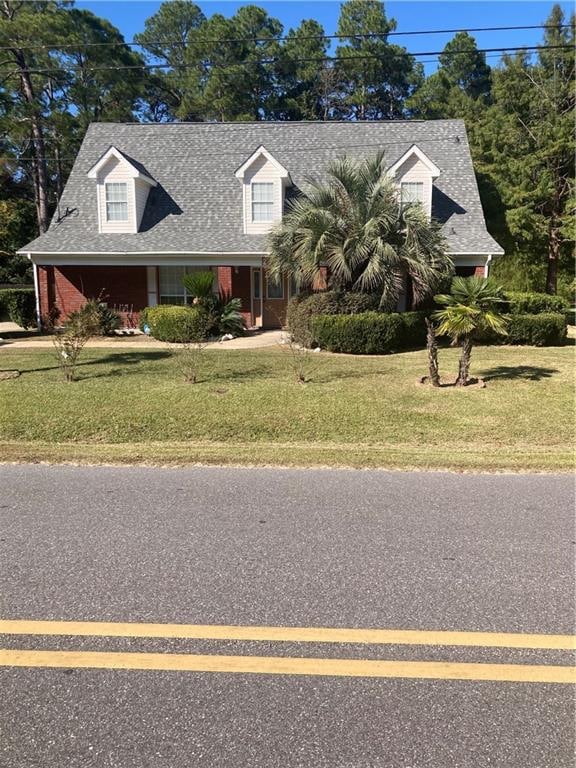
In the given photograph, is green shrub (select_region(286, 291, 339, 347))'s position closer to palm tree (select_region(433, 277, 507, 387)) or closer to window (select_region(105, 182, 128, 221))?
palm tree (select_region(433, 277, 507, 387))

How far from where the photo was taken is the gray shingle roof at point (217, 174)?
65.3 ft

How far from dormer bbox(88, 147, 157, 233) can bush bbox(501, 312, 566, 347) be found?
503 inches

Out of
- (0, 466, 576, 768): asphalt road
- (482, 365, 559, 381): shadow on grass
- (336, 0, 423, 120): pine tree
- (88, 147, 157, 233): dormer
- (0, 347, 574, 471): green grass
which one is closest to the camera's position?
(0, 466, 576, 768): asphalt road

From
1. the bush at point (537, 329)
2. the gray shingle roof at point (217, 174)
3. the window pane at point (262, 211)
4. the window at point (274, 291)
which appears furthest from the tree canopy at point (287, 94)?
the bush at point (537, 329)

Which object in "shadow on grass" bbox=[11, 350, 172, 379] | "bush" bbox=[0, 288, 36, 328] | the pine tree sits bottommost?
"shadow on grass" bbox=[11, 350, 172, 379]

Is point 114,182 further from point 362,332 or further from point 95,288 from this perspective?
point 362,332

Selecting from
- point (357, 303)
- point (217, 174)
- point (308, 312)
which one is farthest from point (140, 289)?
point (357, 303)

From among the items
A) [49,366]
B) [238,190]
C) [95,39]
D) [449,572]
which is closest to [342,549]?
[449,572]

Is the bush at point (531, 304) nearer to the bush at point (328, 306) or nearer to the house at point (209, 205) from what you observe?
the house at point (209, 205)

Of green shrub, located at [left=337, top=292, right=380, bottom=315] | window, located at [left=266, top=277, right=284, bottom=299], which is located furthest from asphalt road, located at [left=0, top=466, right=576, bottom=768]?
window, located at [left=266, top=277, right=284, bottom=299]

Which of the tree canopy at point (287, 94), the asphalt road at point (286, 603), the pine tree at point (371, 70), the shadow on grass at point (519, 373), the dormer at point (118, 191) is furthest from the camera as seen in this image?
the pine tree at point (371, 70)

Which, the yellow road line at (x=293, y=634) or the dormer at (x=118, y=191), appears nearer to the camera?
the yellow road line at (x=293, y=634)

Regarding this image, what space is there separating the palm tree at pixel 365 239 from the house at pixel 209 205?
320 cm

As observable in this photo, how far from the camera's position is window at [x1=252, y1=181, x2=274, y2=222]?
806 inches
